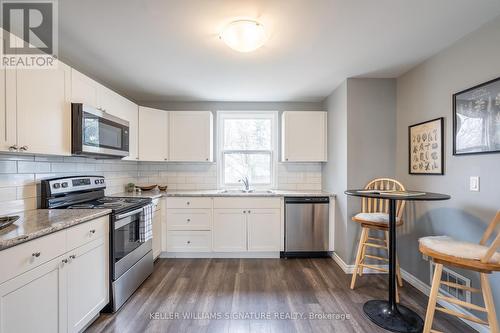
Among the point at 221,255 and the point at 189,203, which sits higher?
Result: the point at 189,203

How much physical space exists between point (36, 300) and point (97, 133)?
1.40 m

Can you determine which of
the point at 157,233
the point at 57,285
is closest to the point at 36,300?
the point at 57,285

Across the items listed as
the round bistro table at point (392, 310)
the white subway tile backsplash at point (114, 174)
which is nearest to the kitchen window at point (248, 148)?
the white subway tile backsplash at point (114, 174)

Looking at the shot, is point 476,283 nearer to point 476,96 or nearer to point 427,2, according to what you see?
point 476,96

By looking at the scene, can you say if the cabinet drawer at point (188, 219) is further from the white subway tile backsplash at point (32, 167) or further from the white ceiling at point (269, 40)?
the white ceiling at point (269, 40)

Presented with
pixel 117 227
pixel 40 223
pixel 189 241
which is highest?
pixel 40 223

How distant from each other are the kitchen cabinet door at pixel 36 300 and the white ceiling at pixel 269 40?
1731mm

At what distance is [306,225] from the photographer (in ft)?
10.3

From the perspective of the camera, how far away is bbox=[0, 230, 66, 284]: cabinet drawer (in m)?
1.13

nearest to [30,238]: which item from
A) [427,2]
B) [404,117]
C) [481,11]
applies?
[427,2]

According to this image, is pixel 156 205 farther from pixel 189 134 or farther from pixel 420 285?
pixel 420 285

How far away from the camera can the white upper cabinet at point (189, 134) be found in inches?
137

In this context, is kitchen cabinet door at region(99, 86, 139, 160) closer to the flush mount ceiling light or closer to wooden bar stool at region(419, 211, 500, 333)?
the flush mount ceiling light

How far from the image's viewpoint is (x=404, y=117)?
263 cm
